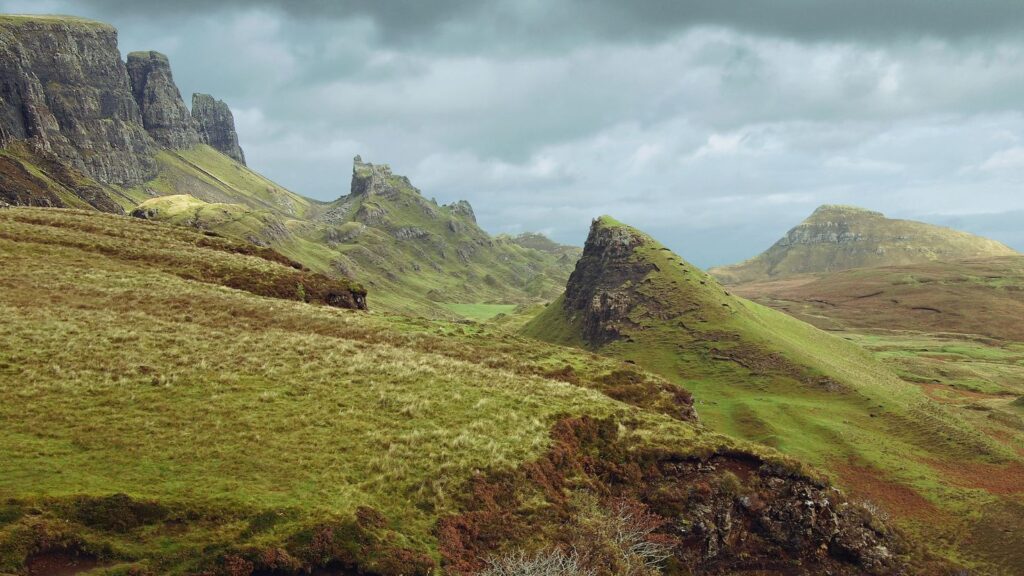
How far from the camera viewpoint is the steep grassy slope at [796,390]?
6606cm

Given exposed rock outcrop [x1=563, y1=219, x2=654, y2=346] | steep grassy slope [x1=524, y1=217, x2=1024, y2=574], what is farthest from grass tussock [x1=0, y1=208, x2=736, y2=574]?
exposed rock outcrop [x1=563, y1=219, x2=654, y2=346]

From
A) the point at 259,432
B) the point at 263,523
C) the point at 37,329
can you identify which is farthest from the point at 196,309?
the point at 263,523

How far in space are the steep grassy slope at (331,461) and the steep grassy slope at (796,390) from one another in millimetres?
36348

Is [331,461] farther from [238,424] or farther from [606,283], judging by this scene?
[606,283]

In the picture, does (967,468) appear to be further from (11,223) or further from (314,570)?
(11,223)

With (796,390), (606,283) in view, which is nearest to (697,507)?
(796,390)

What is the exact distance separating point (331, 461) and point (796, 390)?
342ft

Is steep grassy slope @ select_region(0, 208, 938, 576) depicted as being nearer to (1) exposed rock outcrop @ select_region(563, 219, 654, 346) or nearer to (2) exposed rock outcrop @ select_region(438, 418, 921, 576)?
(2) exposed rock outcrop @ select_region(438, 418, 921, 576)

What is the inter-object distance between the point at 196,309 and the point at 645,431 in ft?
138

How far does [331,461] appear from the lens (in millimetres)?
27281

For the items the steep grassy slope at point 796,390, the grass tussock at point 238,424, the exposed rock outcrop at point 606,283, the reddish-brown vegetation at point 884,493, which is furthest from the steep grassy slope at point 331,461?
the exposed rock outcrop at point 606,283

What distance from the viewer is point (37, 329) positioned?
37281 millimetres

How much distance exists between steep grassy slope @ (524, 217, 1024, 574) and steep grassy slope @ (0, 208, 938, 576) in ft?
119

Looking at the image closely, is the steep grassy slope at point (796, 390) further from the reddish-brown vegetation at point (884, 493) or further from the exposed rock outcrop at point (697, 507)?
the exposed rock outcrop at point (697, 507)
